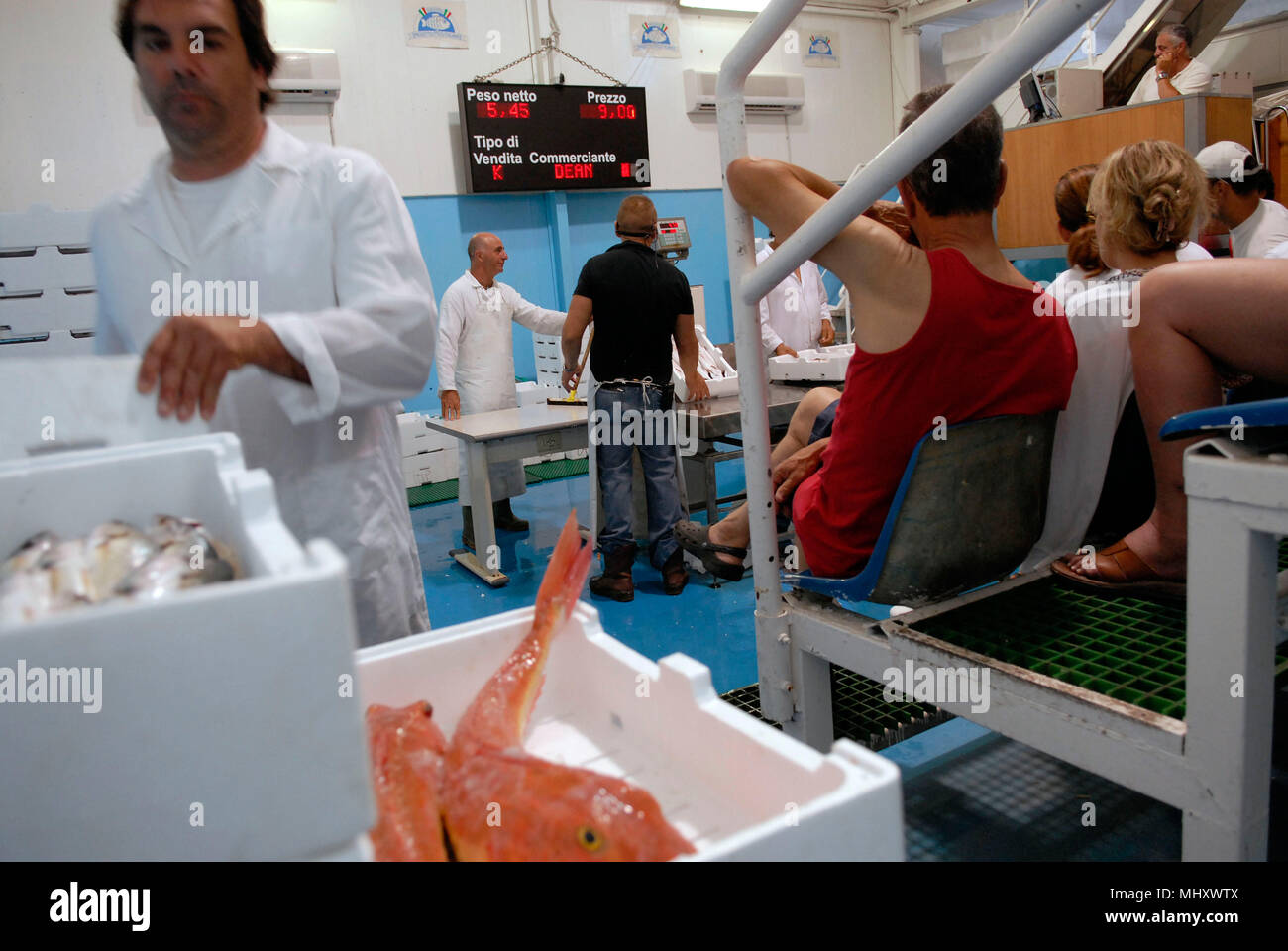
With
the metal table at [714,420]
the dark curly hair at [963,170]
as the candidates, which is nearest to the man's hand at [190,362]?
the dark curly hair at [963,170]

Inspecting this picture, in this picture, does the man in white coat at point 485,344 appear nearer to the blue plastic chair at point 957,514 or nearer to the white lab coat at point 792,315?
the white lab coat at point 792,315

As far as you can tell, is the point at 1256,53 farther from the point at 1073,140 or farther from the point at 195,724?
the point at 195,724

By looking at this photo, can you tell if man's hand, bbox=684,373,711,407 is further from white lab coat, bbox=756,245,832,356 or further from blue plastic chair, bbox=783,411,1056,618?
blue plastic chair, bbox=783,411,1056,618

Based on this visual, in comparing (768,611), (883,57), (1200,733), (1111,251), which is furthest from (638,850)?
(883,57)

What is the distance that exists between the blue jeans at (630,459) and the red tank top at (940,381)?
2458 millimetres

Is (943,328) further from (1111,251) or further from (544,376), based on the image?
(544,376)

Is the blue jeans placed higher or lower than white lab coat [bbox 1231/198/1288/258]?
lower

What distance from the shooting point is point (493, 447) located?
4.45 meters

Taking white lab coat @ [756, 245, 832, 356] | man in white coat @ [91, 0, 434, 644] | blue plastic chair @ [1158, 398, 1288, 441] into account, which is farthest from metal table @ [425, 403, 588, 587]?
blue plastic chair @ [1158, 398, 1288, 441]

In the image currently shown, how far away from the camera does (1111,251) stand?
212 centimetres

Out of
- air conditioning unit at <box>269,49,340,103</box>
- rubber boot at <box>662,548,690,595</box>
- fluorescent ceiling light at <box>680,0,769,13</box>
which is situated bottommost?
rubber boot at <box>662,548,690,595</box>

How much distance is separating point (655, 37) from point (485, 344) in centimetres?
397

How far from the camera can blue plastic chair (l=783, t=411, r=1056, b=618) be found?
5.49 ft

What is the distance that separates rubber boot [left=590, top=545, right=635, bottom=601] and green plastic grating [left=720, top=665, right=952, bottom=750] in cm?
200
